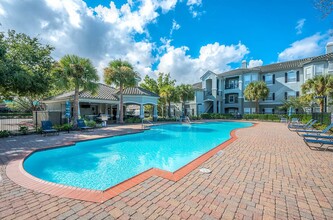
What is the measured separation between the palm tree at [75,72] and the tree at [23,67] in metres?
1.10

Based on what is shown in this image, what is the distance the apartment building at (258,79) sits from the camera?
25859 millimetres

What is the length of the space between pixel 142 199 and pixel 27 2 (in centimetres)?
1593

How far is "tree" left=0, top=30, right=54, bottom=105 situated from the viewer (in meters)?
Answer: 11.1

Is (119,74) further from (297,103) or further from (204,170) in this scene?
(297,103)

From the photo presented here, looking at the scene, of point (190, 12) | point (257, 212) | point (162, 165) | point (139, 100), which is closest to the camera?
point (257, 212)

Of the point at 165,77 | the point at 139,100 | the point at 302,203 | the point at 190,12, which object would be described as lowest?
the point at 302,203

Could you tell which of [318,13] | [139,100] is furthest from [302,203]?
[139,100]

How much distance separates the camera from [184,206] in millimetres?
3238

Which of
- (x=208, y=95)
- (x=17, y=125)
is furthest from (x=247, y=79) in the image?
(x=17, y=125)

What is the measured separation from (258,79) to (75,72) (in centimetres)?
3351

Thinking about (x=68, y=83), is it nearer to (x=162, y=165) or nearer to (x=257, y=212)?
(x=162, y=165)

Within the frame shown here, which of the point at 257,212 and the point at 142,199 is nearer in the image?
the point at 257,212

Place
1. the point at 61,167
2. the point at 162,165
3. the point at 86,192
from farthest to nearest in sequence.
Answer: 1. the point at 162,165
2. the point at 61,167
3. the point at 86,192

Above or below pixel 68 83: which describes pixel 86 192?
below
